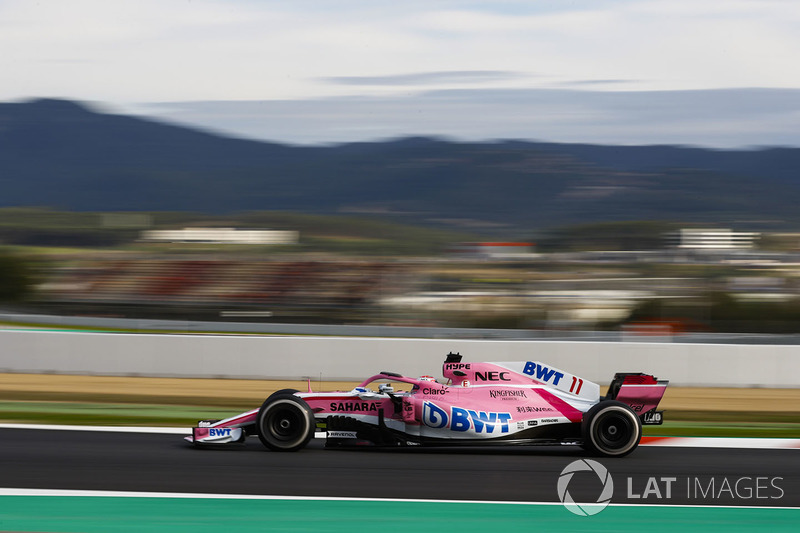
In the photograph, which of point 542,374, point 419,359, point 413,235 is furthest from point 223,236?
point 542,374

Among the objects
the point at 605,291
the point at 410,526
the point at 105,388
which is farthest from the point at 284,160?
the point at 410,526

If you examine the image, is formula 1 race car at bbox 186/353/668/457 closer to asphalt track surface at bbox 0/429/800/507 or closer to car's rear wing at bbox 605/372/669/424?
car's rear wing at bbox 605/372/669/424

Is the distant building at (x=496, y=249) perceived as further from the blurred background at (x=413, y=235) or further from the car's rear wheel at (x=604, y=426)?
the car's rear wheel at (x=604, y=426)

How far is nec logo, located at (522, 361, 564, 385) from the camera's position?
7492mm

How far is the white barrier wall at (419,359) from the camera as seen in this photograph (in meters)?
13.8

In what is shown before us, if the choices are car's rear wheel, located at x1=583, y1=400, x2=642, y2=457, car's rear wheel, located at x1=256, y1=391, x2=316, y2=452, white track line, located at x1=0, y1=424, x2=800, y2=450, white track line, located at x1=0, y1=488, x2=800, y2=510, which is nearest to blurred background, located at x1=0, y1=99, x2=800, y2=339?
white track line, located at x1=0, y1=424, x2=800, y2=450

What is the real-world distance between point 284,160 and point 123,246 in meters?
18.8

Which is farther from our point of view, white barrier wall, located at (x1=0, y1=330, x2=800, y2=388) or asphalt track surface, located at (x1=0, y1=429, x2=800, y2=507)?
white barrier wall, located at (x1=0, y1=330, x2=800, y2=388)

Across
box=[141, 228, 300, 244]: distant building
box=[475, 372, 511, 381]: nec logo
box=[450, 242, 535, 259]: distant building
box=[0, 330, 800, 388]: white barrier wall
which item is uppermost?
box=[141, 228, 300, 244]: distant building

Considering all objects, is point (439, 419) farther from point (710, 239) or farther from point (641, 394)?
point (710, 239)

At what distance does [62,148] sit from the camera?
53.8 m

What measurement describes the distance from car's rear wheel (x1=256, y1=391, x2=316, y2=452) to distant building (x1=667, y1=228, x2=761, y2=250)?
22.2m

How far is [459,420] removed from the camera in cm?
695

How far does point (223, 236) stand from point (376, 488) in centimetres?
2682
